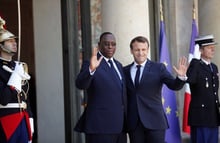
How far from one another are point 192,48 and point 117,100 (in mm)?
2458

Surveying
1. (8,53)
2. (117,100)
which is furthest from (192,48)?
(8,53)

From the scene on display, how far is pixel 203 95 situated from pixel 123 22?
118cm

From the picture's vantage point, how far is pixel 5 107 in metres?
4.13

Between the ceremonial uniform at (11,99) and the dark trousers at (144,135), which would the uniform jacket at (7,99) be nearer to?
the ceremonial uniform at (11,99)

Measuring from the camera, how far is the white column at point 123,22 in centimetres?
509

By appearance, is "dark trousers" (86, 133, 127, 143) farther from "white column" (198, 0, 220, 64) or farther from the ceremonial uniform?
"white column" (198, 0, 220, 64)

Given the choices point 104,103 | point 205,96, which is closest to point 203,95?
point 205,96

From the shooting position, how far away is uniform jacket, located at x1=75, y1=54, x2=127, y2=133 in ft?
13.1

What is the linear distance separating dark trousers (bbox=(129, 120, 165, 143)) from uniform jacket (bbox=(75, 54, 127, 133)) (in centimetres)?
15

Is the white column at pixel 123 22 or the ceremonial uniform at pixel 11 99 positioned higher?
the white column at pixel 123 22

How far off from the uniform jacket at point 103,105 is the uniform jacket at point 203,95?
1.29 meters

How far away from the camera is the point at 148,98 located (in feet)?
13.7

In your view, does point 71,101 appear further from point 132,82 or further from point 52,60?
point 132,82

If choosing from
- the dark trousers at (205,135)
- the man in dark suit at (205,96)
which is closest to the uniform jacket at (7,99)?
the man in dark suit at (205,96)
